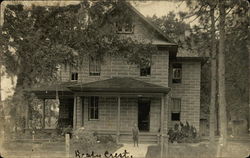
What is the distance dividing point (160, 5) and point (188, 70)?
583 inches

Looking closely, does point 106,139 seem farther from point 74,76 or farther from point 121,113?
point 74,76

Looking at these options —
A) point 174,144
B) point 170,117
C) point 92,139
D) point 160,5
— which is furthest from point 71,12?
point 170,117

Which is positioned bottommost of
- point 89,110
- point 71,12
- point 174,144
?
point 174,144

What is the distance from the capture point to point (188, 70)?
100 feet

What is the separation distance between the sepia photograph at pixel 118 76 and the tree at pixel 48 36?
4cm

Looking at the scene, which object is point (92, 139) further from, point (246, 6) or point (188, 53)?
point (188, 53)

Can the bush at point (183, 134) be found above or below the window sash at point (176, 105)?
below

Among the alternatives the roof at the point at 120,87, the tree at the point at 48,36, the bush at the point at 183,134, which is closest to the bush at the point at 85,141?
the tree at the point at 48,36

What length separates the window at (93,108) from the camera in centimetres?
2647

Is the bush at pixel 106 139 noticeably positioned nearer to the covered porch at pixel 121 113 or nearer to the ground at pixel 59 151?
the covered porch at pixel 121 113

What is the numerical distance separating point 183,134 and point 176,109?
3.06 metres

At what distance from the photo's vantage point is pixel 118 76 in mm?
26000

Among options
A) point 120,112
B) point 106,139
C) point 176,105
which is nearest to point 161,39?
point 120,112

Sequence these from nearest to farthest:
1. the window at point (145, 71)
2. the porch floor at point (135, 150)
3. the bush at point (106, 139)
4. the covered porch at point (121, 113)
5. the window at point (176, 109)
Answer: the porch floor at point (135, 150) → the bush at point (106, 139) → the covered porch at point (121, 113) → the window at point (145, 71) → the window at point (176, 109)
